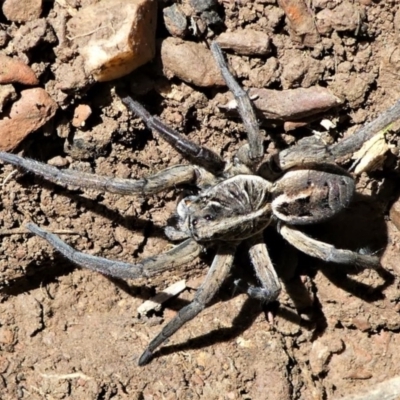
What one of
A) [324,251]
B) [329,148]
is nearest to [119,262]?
[324,251]

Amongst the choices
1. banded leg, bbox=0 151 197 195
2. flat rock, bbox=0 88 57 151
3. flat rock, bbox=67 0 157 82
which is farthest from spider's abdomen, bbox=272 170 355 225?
flat rock, bbox=0 88 57 151

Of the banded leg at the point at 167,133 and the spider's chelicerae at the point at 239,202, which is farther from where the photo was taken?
the spider's chelicerae at the point at 239,202

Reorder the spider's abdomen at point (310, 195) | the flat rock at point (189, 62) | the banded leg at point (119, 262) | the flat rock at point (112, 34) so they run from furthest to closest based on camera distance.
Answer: the spider's abdomen at point (310, 195)
the banded leg at point (119, 262)
the flat rock at point (189, 62)
the flat rock at point (112, 34)

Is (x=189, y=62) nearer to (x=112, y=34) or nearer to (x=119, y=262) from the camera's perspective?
(x=112, y=34)

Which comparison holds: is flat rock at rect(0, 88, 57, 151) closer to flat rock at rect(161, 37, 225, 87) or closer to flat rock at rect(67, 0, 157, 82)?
flat rock at rect(67, 0, 157, 82)

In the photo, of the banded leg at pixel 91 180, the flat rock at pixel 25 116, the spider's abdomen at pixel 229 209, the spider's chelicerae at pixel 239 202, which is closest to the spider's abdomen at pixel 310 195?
the spider's chelicerae at pixel 239 202

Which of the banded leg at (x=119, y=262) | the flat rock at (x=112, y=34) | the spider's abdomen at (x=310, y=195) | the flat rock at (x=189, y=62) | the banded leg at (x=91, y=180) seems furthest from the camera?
the spider's abdomen at (x=310, y=195)

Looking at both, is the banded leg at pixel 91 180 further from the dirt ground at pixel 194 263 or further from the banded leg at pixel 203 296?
the banded leg at pixel 203 296
